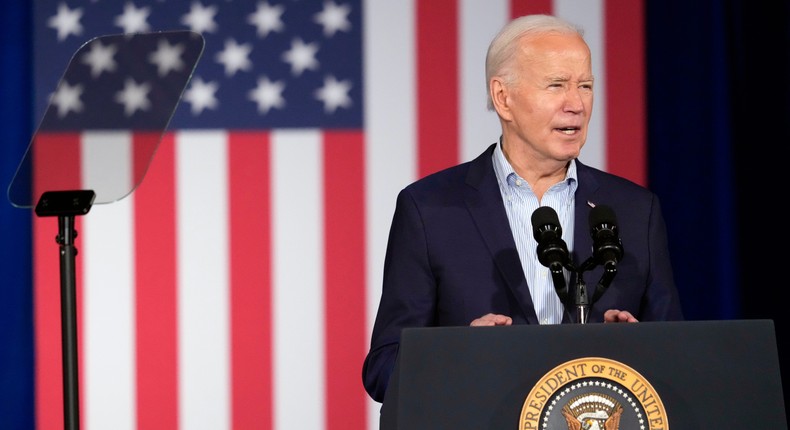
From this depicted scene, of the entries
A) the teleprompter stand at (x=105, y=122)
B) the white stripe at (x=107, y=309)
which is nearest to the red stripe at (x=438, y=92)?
the white stripe at (x=107, y=309)

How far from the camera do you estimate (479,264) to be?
183 cm

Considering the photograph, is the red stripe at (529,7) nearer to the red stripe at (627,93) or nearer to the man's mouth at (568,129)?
the red stripe at (627,93)

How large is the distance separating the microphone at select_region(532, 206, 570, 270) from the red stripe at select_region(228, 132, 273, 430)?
1.93 m

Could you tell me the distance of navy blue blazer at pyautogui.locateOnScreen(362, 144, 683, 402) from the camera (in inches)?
71.2

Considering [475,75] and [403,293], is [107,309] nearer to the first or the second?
[475,75]

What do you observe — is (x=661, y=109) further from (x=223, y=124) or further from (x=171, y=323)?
(x=171, y=323)

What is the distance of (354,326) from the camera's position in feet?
10.7

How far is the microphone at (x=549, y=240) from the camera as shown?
4.51 ft

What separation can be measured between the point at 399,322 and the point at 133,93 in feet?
2.52

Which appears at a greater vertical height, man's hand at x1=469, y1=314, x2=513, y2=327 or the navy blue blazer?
the navy blue blazer

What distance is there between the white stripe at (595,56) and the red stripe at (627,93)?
2cm

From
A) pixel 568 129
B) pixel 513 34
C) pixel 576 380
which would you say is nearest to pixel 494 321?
pixel 576 380

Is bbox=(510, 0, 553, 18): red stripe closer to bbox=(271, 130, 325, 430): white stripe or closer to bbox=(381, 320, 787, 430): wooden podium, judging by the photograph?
bbox=(271, 130, 325, 430): white stripe

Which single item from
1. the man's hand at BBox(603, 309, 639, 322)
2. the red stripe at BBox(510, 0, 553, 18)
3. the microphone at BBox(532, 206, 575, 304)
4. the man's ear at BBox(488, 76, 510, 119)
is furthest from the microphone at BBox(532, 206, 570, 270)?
the red stripe at BBox(510, 0, 553, 18)
